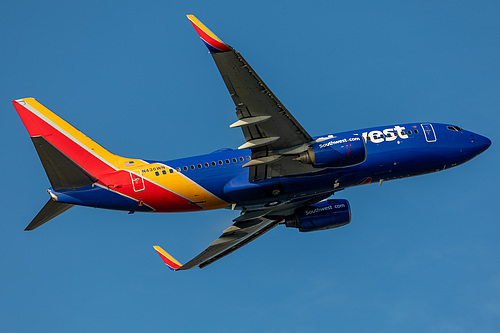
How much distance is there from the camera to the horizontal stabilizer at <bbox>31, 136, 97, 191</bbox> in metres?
43.7

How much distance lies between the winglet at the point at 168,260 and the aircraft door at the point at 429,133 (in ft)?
68.5

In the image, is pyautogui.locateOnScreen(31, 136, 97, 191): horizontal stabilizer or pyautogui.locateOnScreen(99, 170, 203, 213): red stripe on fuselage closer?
pyautogui.locateOnScreen(31, 136, 97, 191): horizontal stabilizer

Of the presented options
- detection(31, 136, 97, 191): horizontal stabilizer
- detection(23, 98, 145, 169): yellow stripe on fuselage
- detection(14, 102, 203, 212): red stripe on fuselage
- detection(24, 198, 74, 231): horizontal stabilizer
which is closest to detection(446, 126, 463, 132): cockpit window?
detection(14, 102, 203, 212): red stripe on fuselage

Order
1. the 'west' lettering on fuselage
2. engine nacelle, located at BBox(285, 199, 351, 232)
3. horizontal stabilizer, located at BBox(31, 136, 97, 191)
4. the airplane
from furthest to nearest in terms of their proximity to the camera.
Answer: engine nacelle, located at BBox(285, 199, 351, 232)
the 'west' lettering on fuselage
the airplane
horizontal stabilizer, located at BBox(31, 136, 97, 191)

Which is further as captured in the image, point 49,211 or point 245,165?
point 49,211

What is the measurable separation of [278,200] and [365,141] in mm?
7313

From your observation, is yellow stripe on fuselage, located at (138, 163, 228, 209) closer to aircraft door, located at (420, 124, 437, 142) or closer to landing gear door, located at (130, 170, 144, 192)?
landing gear door, located at (130, 170, 144, 192)

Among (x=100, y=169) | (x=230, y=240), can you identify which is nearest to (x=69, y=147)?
(x=100, y=169)

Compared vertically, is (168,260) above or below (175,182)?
below

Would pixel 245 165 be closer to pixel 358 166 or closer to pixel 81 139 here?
pixel 358 166

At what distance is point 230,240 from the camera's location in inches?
2190

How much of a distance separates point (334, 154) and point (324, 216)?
911 centimetres

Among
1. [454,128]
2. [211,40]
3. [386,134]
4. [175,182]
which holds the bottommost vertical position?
[175,182]

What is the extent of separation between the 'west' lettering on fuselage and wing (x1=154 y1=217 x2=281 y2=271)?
10399mm
